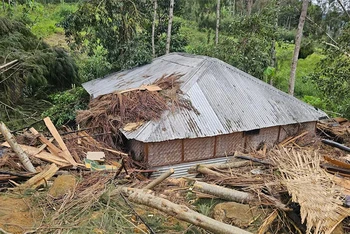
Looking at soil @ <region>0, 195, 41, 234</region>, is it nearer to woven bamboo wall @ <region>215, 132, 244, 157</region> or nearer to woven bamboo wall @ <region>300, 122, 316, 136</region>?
woven bamboo wall @ <region>215, 132, 244, 157</region>

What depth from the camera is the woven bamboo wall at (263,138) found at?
391 inches

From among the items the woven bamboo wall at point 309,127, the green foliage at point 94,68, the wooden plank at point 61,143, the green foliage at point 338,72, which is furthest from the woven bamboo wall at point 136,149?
the green foliage at point 338,72

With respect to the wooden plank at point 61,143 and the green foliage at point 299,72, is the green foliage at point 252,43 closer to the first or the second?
the green foliage at point 299,72

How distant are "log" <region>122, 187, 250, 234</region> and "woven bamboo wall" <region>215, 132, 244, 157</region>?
4576mm

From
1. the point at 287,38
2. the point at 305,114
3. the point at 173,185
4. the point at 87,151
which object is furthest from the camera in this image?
the point at 287,38

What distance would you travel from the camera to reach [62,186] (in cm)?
596

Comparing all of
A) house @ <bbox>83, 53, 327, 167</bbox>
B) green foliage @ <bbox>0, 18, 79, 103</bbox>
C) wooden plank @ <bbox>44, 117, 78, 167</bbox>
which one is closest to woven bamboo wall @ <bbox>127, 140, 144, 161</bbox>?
house @ <bbox>83, 53, 327, 167</bbox>

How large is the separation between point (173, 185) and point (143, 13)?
11338 mm

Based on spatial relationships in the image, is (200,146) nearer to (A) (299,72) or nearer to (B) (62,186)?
(B) (62,186)

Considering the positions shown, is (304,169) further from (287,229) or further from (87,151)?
(87,151)

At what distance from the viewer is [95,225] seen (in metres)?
4.65

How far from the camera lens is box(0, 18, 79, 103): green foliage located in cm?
1080

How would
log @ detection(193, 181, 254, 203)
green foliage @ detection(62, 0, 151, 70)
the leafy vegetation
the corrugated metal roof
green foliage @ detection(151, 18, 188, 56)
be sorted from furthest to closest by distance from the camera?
green foliage @ detection(151, 18, 188, 56) → green foliage @ detection(62, 0, 151, 70) → the leafy vegetation → the corrugated metal roof → log @ detection(193, 181, 254, 203)

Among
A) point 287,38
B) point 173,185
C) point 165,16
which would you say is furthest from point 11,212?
point 287,38
